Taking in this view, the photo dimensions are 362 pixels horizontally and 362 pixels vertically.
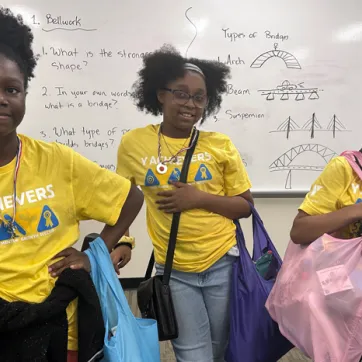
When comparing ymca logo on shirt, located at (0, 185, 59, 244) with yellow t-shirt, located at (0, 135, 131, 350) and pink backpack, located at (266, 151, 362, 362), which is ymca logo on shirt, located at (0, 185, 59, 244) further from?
pink backpack, located at (266, 151, 362, 362)

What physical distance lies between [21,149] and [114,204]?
0.84 ft

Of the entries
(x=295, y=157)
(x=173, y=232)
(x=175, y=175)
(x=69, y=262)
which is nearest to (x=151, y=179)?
(x=175, y=175)

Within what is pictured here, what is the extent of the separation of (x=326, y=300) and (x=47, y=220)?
0.73m

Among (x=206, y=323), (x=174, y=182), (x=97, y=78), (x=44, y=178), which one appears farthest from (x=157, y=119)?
(x=44, y=178)

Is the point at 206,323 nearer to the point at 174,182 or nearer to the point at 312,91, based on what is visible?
the point at 174,182

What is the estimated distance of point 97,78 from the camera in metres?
2.41

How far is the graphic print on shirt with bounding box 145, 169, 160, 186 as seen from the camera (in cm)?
123

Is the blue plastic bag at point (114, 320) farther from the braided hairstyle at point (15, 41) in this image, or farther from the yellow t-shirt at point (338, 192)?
the yellow t-shirt at point (338, 192)

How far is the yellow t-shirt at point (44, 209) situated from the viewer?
80 cm

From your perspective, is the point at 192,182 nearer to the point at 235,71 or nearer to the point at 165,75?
the point at 165,75

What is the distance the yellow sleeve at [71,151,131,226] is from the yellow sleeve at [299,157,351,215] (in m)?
0.59

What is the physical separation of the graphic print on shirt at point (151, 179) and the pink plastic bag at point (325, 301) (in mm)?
502

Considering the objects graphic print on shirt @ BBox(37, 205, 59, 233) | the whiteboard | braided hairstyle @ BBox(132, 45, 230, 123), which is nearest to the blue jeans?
graphic print on shirt @ BBox(37, 205, 59, 233)

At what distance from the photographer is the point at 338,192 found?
1.12 metres
